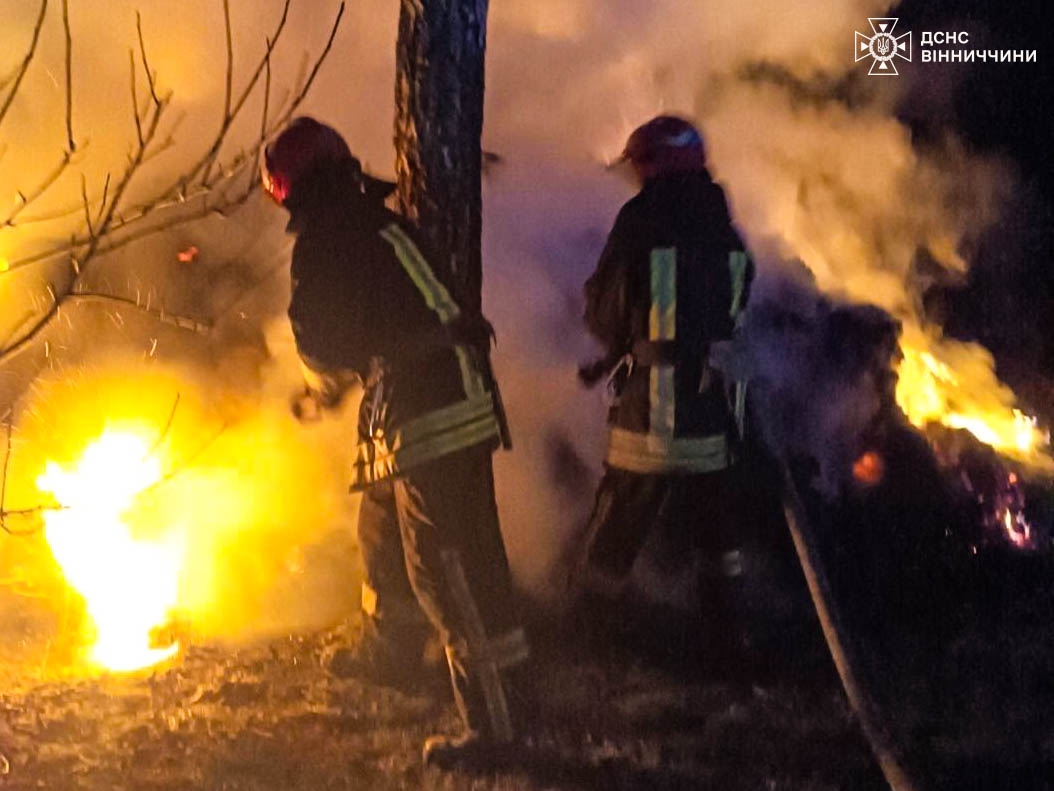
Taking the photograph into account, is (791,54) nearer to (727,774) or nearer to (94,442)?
(727,774)

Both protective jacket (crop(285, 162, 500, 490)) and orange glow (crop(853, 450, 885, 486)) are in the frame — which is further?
orange glow (crop(853, 450, 885, 486))

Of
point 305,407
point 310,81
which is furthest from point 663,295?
point 310,81

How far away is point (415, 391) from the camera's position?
224 centimetres

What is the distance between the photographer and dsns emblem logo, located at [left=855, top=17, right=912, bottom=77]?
2.34 meters

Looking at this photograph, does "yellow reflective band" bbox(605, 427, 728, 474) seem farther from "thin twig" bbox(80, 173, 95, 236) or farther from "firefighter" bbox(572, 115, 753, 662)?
"thin twig" bbox(80, 173, 95, 236)

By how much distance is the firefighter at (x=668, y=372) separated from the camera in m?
2.27

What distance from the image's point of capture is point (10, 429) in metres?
2.42

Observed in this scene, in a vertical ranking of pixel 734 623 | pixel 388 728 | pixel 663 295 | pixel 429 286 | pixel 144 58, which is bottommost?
pixel 388 728

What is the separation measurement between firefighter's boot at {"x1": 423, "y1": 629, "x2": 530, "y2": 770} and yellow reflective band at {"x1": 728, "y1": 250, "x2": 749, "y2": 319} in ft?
3.36

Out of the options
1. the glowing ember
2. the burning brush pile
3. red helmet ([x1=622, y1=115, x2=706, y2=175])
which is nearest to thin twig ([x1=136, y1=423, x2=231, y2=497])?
the glowing ember

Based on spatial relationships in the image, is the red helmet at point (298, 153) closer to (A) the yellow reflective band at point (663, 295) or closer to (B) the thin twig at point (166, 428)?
(B) the thin twig at point (166, 428)

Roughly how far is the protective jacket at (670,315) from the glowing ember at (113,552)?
49.3 inches

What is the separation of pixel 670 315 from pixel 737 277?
0.21 meters

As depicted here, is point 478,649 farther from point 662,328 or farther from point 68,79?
point 68,79
